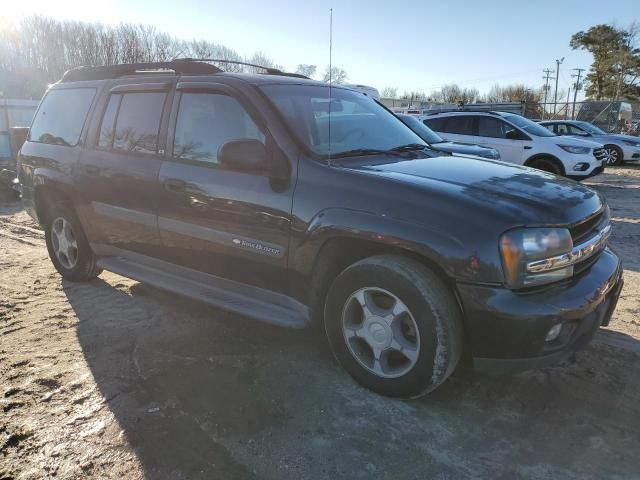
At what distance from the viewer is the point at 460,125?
39.3 feet

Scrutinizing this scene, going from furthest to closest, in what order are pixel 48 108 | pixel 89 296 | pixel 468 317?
pixel 48 108
pixel 89 296
pixel 468 317

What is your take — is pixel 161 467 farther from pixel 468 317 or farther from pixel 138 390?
pixel 468 317

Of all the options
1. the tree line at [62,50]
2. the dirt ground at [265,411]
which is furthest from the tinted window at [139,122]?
the tree line at [62,50]

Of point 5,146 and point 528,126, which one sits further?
point 5,146

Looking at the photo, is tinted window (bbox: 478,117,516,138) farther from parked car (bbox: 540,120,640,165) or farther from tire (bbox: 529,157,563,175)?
parked car (bbox: 540,120,640,165)

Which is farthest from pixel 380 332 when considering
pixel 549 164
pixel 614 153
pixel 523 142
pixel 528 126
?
pixel 614 153

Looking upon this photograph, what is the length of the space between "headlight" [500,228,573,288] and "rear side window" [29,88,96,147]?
12.2 ft

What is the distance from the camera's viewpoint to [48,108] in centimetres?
510

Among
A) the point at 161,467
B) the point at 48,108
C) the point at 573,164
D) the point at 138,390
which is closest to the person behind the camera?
the point at 161,467

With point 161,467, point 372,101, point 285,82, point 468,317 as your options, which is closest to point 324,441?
point 161,467

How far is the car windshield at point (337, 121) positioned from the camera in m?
3.42

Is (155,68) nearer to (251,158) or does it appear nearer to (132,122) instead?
(132,122)

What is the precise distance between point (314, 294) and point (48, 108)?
3.60 meters

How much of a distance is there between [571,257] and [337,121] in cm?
180
